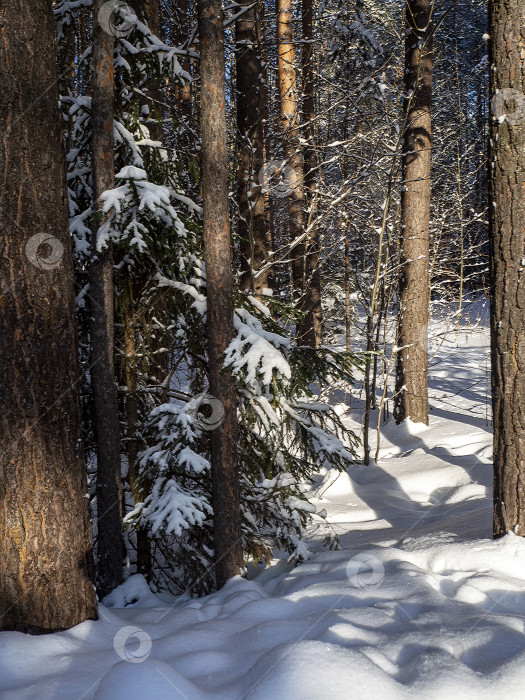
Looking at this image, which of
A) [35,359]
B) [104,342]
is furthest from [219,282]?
[35,359]

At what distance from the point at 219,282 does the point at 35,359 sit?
1384 millimetres

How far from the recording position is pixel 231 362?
373cm

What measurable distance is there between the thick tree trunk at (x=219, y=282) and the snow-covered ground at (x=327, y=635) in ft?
1.31

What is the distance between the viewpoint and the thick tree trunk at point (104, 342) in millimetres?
3918

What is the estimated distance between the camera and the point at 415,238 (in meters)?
8.70

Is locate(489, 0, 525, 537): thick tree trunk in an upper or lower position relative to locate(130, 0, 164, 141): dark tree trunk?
lower

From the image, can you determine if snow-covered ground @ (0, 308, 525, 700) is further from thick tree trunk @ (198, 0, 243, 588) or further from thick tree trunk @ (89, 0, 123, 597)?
thick tree trunk @ (198, 0, 243, 588)

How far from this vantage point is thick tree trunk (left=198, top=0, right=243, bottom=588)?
12.3 feet

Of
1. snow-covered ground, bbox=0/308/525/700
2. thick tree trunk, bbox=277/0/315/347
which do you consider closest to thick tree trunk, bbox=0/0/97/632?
snow-covered ground, bbox=0/308/525/700

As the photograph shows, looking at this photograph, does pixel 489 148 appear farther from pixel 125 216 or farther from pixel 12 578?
pixel 12 578

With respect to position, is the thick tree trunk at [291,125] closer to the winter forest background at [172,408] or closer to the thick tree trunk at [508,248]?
the winter forest background at [172,408]

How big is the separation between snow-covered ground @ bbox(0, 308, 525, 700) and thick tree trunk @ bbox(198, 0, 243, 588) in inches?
15.7

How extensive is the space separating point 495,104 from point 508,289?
121 centimetres

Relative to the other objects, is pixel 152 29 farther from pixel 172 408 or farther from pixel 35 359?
pixel 35 359
